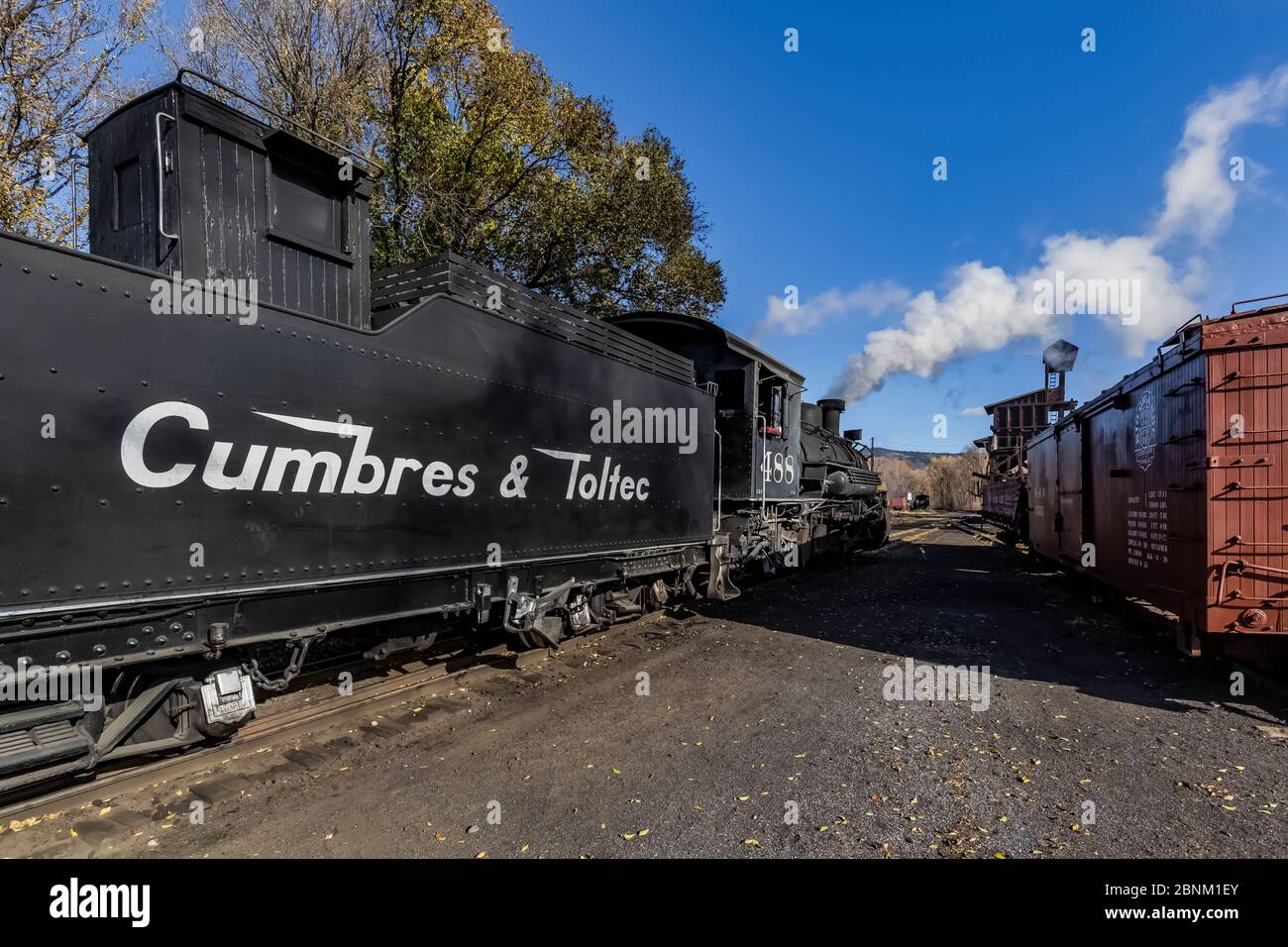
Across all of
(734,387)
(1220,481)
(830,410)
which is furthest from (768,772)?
(830,410)

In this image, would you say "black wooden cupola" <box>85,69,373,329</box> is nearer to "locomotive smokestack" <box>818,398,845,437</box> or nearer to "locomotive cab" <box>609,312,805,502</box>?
"locomotive cab" <box>609,312,805,502</box>

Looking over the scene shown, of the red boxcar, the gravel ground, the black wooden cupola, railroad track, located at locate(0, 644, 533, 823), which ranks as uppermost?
the black wooden cupola

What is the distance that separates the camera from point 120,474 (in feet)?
9.89

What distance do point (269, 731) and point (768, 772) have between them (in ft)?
11.6

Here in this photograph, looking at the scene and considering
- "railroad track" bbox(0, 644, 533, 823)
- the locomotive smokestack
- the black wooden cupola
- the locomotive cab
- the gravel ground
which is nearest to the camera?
the gravel ground

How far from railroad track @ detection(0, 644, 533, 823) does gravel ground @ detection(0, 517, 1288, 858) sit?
12 cm

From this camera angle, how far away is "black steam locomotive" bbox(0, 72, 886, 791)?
287cm

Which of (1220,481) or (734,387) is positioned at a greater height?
(734,387)

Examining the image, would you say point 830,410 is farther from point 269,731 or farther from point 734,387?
point 269,731

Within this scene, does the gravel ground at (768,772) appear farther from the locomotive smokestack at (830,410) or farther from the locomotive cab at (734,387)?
the locomotive smokestack at (830,410)

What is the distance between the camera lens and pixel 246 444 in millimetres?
3480

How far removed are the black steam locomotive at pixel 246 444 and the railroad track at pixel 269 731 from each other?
1.31ft

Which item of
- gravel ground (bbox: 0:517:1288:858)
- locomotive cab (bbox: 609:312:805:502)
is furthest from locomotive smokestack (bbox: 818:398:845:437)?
gravel ground (bbox: 0:517:1288:858)

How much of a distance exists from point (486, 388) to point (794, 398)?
769cm
